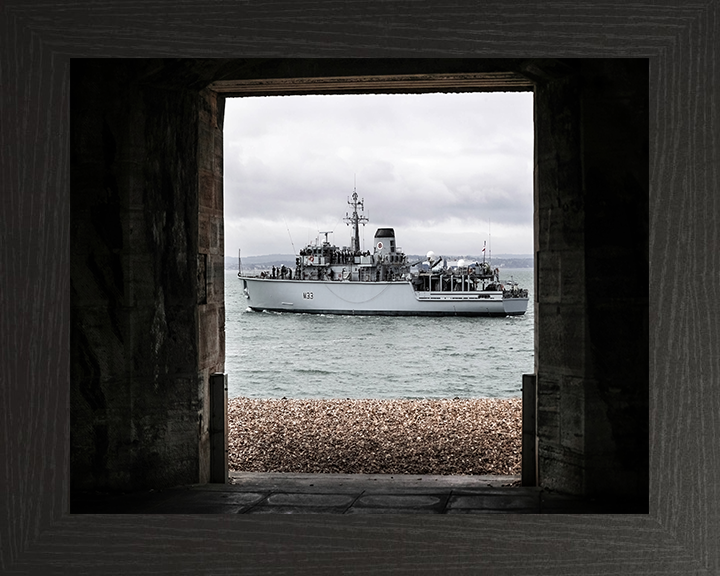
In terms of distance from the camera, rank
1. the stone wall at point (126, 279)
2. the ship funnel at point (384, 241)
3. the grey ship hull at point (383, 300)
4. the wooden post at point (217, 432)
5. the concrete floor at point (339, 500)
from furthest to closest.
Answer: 1. the ship funnel at point (384, 241)
2. the grey ship hull at point (383, 300)
3. the wooden post at point (217, 432)
4. the stone wall at point (126, 279)
5. the concrete floor at point (339, 500)

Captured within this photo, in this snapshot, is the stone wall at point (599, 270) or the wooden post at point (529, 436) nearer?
the stone wall at point (599, 270)

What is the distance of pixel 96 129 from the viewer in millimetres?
4105

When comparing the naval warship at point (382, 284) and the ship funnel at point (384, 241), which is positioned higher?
the ship funnel at point (384, 241)

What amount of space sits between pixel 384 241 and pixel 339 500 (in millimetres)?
25969

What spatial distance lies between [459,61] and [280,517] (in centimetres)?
266

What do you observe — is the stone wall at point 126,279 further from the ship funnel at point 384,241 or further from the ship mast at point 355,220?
the ship funnel at point 384,241

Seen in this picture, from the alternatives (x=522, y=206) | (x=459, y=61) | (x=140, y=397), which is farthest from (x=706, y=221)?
(x=522, y=206)

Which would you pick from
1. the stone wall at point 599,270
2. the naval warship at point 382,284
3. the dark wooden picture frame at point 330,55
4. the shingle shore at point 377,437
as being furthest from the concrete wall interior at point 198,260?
the naval warship at point 382,284

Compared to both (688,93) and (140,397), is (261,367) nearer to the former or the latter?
(140,397)

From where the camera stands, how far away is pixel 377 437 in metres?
7.91

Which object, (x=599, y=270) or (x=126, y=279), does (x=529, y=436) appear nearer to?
(x=599, y=270)

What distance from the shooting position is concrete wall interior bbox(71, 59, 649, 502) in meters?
3.99

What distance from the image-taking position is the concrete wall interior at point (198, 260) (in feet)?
13.1

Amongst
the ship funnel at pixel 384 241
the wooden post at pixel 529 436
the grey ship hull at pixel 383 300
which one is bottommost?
the wooden post at pixel 529 436
